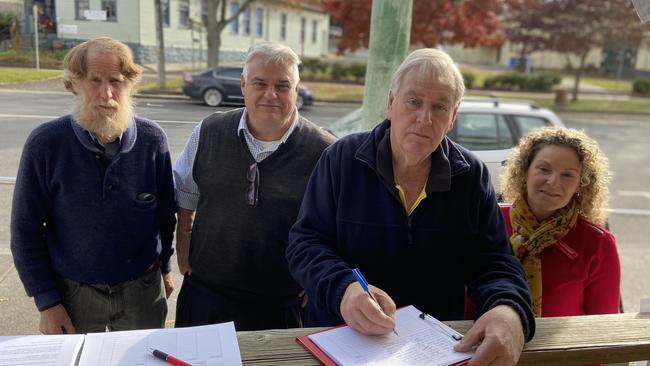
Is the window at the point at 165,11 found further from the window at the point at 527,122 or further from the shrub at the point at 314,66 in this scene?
the shrub at the point at 314,66

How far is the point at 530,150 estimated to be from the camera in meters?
2.23

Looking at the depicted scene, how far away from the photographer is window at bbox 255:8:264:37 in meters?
6.13

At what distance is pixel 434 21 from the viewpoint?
1255cm

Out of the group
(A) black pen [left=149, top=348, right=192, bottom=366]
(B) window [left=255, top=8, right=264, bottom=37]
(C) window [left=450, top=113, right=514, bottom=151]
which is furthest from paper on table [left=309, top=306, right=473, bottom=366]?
(B) window [left=255, top=8, right=264, bottom=37]

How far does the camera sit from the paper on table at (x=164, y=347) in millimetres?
1157

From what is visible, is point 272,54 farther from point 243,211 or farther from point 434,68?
point 434,68

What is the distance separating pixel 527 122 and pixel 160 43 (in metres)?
4.60

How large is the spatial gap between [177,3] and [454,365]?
317 cm

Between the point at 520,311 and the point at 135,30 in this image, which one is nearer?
the point at 520,311

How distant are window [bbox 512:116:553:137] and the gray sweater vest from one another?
465 cm

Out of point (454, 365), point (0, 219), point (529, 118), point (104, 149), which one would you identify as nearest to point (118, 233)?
point (104, 149)

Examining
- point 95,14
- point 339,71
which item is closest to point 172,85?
point 95,14

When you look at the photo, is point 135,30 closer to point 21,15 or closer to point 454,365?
point 21,15

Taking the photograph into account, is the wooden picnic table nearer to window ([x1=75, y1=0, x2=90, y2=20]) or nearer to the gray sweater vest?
the gray sweater vest
